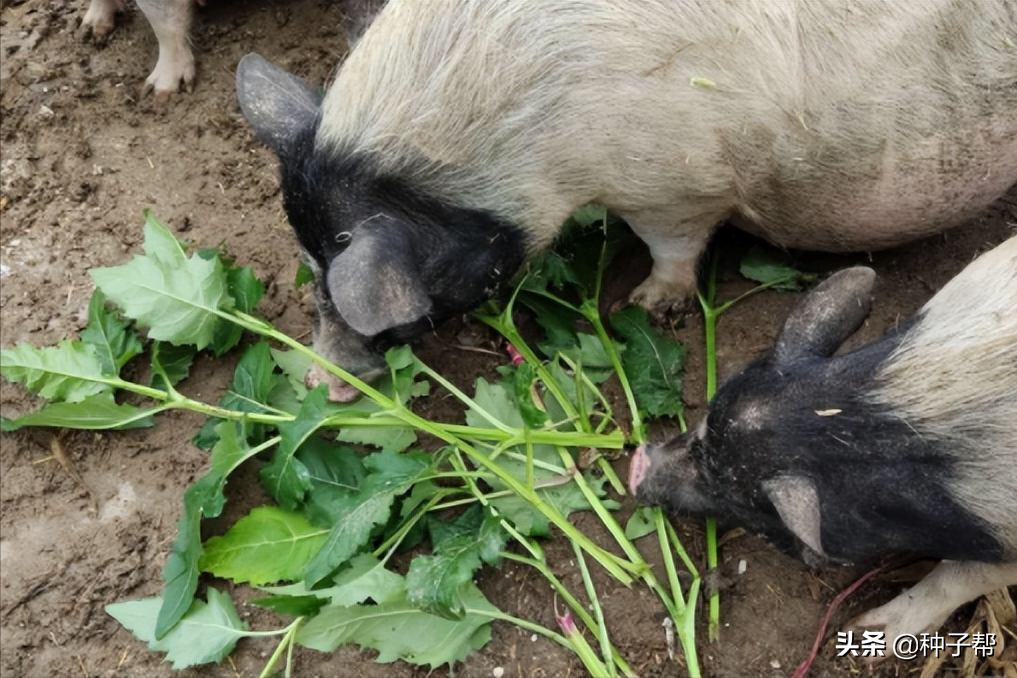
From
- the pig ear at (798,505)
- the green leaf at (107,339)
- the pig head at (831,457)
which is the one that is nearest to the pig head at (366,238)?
the green leaf at (107,339)

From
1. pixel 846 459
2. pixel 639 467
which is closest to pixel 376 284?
pixel 639 467

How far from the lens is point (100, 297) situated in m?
3.34

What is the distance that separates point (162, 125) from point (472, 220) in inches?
74.7

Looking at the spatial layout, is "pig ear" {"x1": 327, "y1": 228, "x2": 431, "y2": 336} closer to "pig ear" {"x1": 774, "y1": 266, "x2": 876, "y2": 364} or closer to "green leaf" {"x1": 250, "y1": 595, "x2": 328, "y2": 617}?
"green leaf" {"x1": 250, "y1": 595, "x2": 328, "y2": 617}

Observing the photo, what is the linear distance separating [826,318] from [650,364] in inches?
28.5

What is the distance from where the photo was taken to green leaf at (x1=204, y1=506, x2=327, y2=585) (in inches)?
116

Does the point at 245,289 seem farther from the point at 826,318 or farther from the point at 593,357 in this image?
the point at 826,318

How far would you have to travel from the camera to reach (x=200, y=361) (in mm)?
3510

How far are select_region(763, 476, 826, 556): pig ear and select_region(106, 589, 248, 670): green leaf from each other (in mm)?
1659

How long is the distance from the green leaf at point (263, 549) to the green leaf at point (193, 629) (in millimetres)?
111

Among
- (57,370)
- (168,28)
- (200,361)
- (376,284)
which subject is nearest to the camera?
(376,284)

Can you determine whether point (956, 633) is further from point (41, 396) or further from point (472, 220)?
point (41, 396)

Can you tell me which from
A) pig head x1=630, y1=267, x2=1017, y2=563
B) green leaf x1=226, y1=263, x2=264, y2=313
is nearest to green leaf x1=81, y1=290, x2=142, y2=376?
green leaf x1=226, y1=263, x2=264, y2=313

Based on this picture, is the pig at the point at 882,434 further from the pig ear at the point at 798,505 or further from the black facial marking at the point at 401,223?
the black facial marking at the point at 401,223
